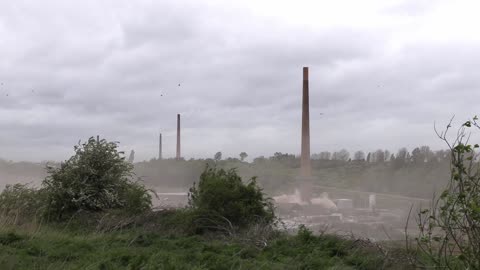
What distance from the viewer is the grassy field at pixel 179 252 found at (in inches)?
274

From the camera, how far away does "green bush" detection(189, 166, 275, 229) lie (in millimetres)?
10844

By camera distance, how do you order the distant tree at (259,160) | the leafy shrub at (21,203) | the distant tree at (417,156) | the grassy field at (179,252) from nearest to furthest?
the grassy field at (179,252) → the leafy shrub at (21,203) → the distant tree at (417,156) → the distant tree at (259,160)

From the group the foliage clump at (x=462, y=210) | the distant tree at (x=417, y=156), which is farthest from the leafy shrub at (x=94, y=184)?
the distant tree at (x=417, y=156)

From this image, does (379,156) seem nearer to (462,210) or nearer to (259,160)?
(259,160)

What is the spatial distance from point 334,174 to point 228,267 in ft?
160

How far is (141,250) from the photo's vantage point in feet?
26.8

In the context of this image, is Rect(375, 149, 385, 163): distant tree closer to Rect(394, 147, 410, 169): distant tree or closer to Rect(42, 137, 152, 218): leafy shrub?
Rect(394, 147, 410, 169): distant tree

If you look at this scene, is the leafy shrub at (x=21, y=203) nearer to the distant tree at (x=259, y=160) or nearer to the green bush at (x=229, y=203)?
the green bush at (x=229, y=203)

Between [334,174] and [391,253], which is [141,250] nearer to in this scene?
[391,253]

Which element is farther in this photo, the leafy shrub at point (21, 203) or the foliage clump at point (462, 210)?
the leafy shrub at point (21, 203)

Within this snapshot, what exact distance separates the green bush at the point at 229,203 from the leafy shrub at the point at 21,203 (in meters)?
4.49

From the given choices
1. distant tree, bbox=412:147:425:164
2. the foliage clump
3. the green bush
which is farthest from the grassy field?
distant tree, bbox=412:147:425:164

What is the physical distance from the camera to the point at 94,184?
13.3m

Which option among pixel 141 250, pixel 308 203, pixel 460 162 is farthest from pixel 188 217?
pixel 308 203
